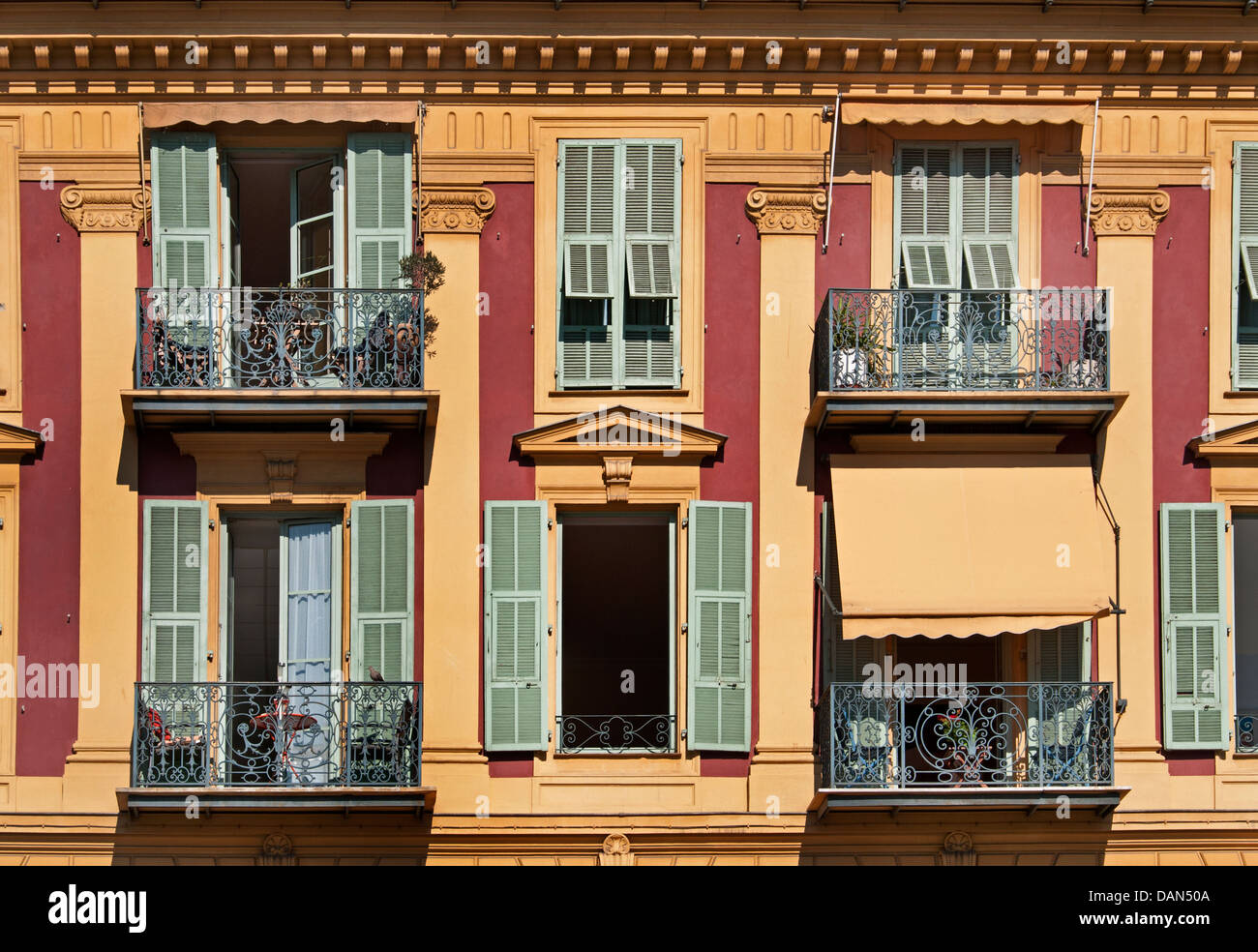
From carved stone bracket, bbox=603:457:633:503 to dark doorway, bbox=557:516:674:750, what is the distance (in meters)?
6.64

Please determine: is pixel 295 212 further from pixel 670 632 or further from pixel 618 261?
pixel 670 632

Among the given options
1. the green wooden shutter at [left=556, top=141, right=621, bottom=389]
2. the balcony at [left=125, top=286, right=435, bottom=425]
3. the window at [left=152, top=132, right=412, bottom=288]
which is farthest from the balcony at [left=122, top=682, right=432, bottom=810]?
the window at [left=152, top=132, right=412, bottom=288]

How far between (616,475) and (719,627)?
1720mm

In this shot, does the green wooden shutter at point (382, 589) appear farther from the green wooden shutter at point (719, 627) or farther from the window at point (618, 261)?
the green wooden shutter at point (719, 627)

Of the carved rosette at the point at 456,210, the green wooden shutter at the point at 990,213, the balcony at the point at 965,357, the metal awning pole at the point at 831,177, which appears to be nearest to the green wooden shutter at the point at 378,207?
the carved rosette at the point at 456,210

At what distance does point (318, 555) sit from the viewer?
16.5 m

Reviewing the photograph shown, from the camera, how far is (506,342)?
54.5 feet

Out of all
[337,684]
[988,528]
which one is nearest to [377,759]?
[337,684]

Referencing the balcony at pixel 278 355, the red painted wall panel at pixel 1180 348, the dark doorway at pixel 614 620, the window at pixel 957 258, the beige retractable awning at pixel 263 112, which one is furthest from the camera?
the dark doorway at pixel 614 620

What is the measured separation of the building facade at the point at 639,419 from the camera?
1591cm

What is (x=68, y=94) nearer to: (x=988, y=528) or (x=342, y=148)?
(x=342, y=148)

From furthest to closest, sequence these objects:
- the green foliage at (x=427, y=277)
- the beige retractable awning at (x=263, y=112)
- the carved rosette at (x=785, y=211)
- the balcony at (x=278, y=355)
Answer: the carved rosette at (x=785, y=211)
the beige retractable awning at (x=263, y=112)
the green foliage at (x=427, y=277)
the balcony at (x=278, y=355)

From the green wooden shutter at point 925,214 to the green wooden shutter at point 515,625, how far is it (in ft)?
14.3

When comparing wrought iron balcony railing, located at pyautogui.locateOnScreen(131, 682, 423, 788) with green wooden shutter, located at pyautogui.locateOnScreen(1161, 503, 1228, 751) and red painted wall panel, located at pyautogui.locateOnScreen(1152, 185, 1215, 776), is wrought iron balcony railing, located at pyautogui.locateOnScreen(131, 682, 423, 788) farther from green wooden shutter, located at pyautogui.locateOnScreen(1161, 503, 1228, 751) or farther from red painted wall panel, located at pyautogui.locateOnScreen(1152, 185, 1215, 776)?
red painted wall panel, located at pyautogui.locateOnScreen(1152, 185, 1215, 776)
